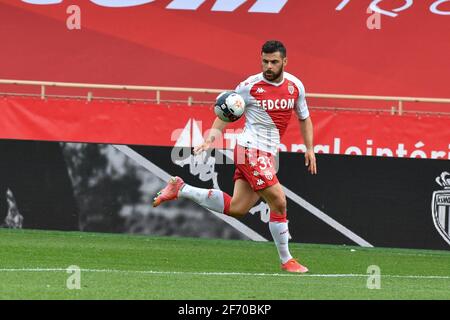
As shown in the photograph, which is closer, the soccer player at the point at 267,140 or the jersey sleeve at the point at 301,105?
the soccer player at the point at 267,140

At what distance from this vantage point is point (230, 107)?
12.7 metres

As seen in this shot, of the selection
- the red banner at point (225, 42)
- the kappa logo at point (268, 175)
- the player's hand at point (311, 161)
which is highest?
the red banner at point (225, 42)

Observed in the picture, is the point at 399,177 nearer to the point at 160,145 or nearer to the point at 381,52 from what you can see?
the point at 160,145

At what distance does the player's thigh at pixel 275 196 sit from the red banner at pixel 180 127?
12.6 feet

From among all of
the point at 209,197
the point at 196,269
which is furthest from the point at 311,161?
the point at 196,269

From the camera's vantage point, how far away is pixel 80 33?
71.4 feet

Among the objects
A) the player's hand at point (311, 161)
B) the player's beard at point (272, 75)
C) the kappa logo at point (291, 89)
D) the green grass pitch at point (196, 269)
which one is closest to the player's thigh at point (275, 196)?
the player's hand at point (311, 161)

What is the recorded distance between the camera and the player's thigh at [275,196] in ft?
41.9

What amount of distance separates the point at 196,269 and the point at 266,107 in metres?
1.83

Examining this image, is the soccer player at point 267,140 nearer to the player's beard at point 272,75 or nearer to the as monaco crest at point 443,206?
the player's beard at point 272,75

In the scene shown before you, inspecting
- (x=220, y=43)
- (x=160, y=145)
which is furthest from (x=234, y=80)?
(x=160, y=145)

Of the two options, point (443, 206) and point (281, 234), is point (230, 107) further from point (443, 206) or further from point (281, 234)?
point (443, 206)

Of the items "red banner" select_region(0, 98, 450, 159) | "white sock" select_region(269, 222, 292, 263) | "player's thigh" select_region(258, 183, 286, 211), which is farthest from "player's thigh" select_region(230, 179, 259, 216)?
"red banner" select_region(0, 98, 450, 159)

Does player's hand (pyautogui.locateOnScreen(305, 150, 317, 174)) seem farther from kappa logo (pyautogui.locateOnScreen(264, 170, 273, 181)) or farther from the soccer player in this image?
kappa logo (pyautogui.locateOnScreen(264, 170, 273, 181))
